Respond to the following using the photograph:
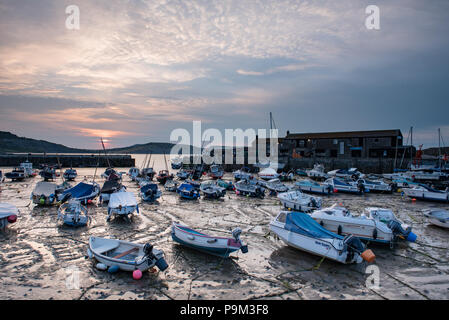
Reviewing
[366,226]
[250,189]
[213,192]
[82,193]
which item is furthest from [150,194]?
[366,226]

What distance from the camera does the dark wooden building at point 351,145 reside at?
62.4 meters

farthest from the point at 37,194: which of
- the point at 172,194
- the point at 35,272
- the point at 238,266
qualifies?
the point at 238,266

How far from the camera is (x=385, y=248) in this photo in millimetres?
14438

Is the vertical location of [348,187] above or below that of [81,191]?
below

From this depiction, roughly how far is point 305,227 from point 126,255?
8.53 metres

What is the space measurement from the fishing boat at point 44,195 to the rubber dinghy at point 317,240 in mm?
20098

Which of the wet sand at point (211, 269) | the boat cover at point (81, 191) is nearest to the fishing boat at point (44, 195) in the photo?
the boat cover at point (81, 191)

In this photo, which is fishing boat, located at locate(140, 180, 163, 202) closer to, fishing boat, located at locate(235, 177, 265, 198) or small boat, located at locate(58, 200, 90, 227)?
small boat, located at locate(58, 200, 90, 227)

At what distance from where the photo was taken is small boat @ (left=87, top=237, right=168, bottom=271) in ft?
36.0

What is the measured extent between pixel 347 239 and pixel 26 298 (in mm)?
12567

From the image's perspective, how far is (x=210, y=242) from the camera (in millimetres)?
12797

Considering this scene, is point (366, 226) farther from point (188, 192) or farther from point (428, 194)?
point (428, 194)

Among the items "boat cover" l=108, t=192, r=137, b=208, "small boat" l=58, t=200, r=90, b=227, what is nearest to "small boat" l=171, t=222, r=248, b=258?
"boat cover" l=108, t=192, r=137, b=208

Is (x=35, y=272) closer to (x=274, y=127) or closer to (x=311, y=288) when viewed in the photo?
(x=311, y=288)
